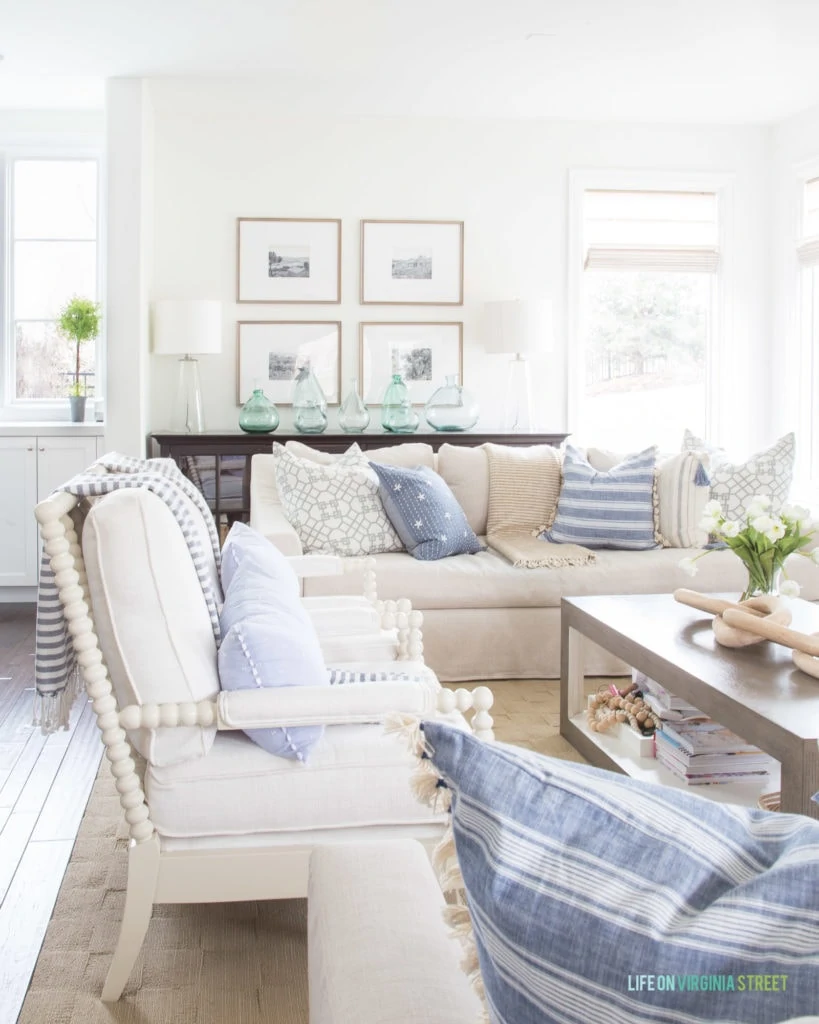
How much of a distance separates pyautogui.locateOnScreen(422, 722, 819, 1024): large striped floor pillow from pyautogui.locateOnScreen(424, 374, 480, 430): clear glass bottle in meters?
4.91

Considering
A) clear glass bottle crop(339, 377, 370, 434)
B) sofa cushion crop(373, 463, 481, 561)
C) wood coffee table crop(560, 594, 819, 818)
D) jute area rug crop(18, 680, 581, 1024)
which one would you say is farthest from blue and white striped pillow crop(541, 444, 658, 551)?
jute area rug crop(18, 680, 581, 1024)

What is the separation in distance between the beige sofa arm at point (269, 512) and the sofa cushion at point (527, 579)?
19 cm

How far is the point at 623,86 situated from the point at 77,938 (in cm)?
463

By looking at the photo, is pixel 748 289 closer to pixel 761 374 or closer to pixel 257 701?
pixel 761 374

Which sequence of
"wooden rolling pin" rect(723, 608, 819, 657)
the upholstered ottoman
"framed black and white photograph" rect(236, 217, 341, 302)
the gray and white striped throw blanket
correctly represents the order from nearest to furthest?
1. the upholstered ottoman
2. the gray and white striped throw blanket
3. "wooden rolling pin" rect(723, 608, 819, 657)
4. "framed black and white photograph" rect(236, 217, 341, 302)

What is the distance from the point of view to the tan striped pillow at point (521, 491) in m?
4.51

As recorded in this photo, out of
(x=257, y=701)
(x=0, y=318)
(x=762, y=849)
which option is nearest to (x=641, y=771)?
(x=257, y=701)

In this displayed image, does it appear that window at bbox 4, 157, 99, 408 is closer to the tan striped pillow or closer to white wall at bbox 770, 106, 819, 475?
the tan striped pillow

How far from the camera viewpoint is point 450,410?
551cm

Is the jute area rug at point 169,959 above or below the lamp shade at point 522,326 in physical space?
below

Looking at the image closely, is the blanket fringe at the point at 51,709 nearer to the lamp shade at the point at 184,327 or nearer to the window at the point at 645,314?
the lamp shade at the point at 184,327

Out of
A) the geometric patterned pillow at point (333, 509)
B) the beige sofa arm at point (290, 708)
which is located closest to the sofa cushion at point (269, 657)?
the beige sofa arm at point (290, 708)

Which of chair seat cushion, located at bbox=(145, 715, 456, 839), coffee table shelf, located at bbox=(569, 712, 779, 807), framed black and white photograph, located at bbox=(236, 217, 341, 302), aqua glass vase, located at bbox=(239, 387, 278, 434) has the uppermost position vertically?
framed black and white photograph, located at bbox=(236, 217, 341, 302)

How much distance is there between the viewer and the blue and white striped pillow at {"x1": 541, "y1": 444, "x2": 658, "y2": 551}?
14.1 feet
